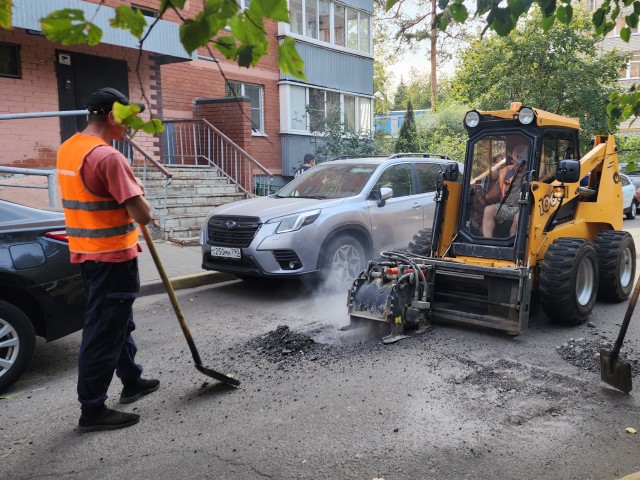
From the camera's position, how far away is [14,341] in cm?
432

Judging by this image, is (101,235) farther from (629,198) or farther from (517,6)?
(629,198)

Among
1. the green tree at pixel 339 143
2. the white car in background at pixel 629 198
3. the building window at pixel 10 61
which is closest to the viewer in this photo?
the building window at pixel 10 61

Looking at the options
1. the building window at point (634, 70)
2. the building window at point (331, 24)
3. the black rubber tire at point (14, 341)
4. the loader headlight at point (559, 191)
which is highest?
the building window at point (634, 70)

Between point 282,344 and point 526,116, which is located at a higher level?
point 526,116

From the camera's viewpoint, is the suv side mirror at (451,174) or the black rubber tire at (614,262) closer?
the suv side mirror at (451,174)

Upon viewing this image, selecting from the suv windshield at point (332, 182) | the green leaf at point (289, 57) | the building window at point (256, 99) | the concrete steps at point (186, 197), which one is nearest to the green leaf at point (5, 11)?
the green leaf at point (289, 57)

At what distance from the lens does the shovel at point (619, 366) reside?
424 centimetres

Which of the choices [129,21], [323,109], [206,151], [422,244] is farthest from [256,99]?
[129,21]

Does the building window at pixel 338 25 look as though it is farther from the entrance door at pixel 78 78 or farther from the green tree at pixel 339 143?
the entrance door at pixel 78 78

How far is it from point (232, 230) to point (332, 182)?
5.71ft

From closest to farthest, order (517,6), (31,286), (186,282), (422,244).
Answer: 1. (517,6)
2. (31,286)
3. (422,244)
4. (186,282)

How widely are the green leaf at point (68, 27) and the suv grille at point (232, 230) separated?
5388mm

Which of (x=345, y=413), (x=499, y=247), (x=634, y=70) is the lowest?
(x=345, y=413)

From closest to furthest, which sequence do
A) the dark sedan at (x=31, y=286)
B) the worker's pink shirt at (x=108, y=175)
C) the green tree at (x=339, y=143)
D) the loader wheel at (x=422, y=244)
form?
1. the worker's pink shirt at (x=108, y=175)
2. the dark sedan at (x=31, y=286)
3. the loader wheel at (x=422, y=244)
4. the green tree at (x=339, y=143)
